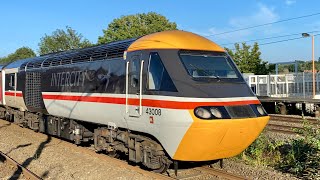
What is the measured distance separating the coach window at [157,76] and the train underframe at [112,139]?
3.83 feet

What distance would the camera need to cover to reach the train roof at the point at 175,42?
770 cm

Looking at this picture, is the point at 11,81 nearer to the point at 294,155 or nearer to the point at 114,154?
the point at 114,154

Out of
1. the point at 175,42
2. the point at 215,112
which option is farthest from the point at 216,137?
the point at 175,42

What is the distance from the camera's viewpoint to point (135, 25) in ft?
182

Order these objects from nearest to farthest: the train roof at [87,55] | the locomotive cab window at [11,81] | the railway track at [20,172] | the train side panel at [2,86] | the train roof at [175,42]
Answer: the train roof at [175,42], the railway track at [20,172], the train roof at [87,55], the locomotive cab window at [11,81], the train side panel at [2,86]

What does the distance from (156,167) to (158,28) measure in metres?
49.5

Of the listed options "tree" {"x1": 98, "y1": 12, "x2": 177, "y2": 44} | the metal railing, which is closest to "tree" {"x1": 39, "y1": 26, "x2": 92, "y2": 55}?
"tree" {"x1": 98, "y1": 12, "x2": 177, "y2": 44}

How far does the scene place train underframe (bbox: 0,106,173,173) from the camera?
777 cm

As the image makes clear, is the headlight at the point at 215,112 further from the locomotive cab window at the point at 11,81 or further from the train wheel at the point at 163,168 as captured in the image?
the locomotive cab window at the point at 11,81

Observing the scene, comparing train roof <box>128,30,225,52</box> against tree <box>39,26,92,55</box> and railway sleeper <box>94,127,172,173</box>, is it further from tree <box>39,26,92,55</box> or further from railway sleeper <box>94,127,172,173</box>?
tree <box>39,26,92,55</box>

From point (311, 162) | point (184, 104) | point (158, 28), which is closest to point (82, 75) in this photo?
point (184, 104)

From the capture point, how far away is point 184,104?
686 centimetres

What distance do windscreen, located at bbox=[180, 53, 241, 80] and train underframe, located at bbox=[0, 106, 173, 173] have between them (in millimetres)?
1652

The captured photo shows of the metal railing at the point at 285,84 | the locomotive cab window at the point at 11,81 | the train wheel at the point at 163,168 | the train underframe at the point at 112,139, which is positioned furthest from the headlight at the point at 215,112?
the metal railing at the point at 285,84
